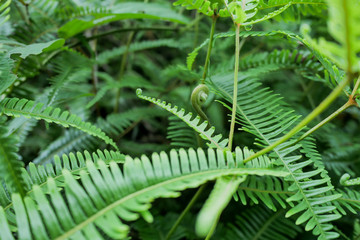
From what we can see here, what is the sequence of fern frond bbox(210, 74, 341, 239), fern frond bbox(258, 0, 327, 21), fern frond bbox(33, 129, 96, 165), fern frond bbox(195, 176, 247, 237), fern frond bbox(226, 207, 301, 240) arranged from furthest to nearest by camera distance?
fern frond bbox(33, 129, 96, 165) < fern frond bbox(226, 207, 301, 240) < fern frond bbox(258, 0, 327, 21) < fern frond bbox(210, 74, 341, 239) < fern frond bbox(195, 176, 247, 237)

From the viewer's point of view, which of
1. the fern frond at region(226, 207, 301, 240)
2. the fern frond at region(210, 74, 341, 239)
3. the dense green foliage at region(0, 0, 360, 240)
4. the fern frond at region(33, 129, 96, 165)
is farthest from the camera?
the fern frond at region(33, 129, 96, 165)

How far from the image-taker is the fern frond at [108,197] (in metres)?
0.40

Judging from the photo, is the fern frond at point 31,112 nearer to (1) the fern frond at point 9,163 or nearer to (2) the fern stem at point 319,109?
(1) the fern frond at point 9,163

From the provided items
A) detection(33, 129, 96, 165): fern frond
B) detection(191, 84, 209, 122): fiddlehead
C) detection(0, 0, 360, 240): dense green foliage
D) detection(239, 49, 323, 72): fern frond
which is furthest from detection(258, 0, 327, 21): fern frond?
detection(33, 129, 96, 165): fern frond

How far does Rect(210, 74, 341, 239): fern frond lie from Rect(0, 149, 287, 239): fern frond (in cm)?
14

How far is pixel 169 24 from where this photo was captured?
155cm

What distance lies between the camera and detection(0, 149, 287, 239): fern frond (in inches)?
15.9

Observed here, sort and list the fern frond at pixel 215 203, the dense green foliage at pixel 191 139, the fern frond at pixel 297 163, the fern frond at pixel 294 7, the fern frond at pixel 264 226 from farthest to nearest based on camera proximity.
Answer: the fern frond at pixel 264 226
the fern frond at pixel 294 7
the fern frond at pixel 297 163
the dense green foliage at pixel 191 139
the fern frond at pixel 215 203

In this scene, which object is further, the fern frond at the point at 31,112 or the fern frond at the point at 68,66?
the fern frond at the point at 68,66

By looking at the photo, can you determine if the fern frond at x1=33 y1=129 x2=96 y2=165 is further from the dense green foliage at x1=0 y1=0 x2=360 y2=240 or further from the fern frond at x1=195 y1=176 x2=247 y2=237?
the fern frond at x1=195 y1=176 x2=247 y2=237

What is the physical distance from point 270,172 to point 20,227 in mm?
399

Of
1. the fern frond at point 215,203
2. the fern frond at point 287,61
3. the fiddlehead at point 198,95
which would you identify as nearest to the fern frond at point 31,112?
the fiddlehead at point 198,95

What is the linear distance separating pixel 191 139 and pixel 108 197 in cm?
45

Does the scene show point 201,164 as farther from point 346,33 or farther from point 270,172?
point 346,33
